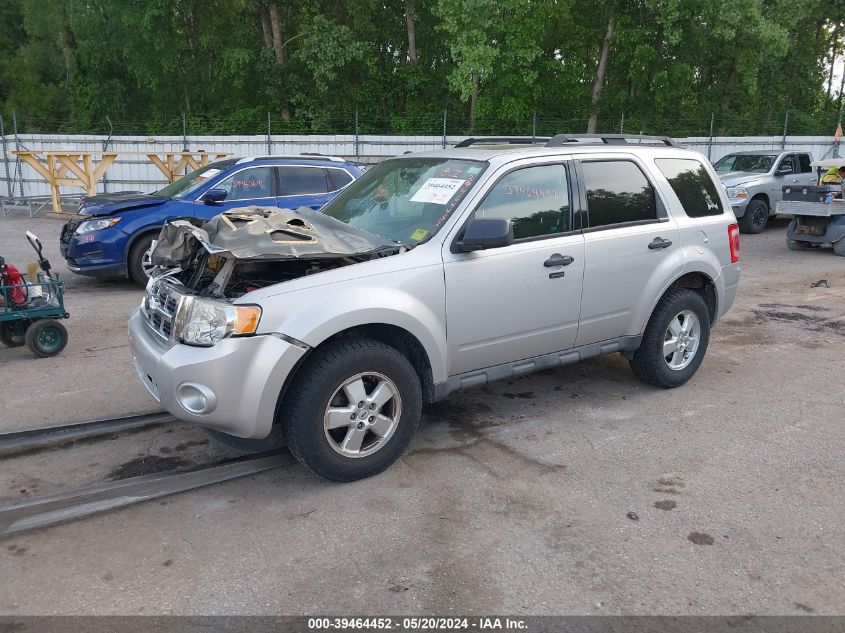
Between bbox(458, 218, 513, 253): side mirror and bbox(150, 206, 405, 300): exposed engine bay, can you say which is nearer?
bbox(150, 206, 405, 300): exposed engine bay

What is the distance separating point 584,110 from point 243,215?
23.6 metres

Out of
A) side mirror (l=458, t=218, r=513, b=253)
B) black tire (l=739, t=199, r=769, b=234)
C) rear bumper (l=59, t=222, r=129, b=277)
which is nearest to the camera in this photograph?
side mirror (l=458, t=218, r=513, b=253)

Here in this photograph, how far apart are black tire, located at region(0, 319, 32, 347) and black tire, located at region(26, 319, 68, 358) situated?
209 millimetres

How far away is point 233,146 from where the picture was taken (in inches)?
906

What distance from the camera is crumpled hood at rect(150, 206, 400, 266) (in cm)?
390

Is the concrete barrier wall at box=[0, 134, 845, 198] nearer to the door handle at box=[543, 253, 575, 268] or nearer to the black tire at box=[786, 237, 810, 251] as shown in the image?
the black tire at box=[786, 237, 810, 251]

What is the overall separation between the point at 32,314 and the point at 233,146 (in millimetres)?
17780

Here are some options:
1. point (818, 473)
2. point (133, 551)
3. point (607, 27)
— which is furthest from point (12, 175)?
point (818, 473)

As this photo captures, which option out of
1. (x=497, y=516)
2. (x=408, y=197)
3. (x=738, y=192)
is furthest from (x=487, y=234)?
(x=738, y=192)

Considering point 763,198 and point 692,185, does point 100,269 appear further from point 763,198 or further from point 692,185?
point 763,198

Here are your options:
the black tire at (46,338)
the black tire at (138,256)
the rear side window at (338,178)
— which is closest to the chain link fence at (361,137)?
the rear side window at (338,178)

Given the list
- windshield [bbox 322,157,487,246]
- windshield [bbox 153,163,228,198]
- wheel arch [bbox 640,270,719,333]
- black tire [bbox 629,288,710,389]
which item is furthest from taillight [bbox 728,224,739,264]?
windshield [bbox 153,163,228,198]

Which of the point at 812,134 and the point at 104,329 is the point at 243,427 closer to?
the point at 104,329

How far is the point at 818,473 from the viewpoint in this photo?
4.19 metres
